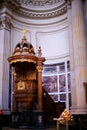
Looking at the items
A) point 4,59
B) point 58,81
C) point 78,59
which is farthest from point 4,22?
point 78,59

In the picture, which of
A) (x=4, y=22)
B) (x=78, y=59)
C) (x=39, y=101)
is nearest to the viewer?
(x=39, y=101)

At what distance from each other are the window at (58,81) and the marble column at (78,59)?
1.80 metres

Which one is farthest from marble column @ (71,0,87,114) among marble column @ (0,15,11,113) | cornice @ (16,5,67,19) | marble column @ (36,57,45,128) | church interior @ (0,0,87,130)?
marble column @ (0,15,11,113)

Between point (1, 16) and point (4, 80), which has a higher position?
point (1, 16)

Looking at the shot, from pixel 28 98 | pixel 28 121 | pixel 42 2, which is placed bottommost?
pixel 28 121

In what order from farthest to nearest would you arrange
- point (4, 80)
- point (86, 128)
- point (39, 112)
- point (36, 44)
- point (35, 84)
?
1. point (36, 44)
2. point (4, 80)
3. point (35, 84)
4. point (39, 112)
5. point (86, 128)

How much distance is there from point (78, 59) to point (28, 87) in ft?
9.00

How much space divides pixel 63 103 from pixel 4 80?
3569mm

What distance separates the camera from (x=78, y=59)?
10961 mm

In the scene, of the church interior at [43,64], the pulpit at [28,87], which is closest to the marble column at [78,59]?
the church interior at [43,64]

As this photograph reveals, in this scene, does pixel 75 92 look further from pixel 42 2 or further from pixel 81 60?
pixel 42 2

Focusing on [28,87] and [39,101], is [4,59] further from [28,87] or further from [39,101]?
[39,101]

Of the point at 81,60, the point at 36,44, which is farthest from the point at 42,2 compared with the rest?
the point at 81,60

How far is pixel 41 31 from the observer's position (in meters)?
14.9
